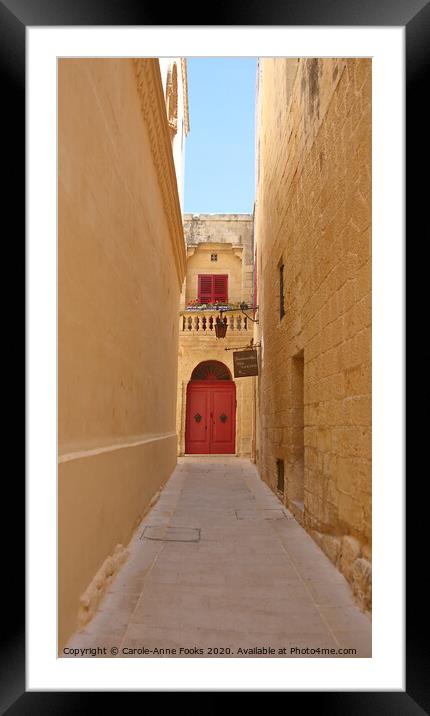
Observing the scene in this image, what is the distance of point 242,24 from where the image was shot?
7.20 feet

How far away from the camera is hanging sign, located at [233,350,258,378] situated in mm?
12758

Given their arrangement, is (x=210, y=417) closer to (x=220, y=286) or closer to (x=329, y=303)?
(x=220, y=286)

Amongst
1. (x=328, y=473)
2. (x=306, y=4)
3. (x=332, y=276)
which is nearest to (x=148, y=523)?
(x=328, y=473)

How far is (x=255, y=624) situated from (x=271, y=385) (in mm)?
6778

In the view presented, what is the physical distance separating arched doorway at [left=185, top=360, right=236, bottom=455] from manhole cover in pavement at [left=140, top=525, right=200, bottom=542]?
11.5 metres

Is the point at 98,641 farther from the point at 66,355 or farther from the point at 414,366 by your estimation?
the point at 414,366

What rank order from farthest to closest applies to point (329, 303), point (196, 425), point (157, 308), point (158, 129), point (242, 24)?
point (196, 425) → point (157, 308) → point (158, 129) → point (329, 303) → point (242, 24)

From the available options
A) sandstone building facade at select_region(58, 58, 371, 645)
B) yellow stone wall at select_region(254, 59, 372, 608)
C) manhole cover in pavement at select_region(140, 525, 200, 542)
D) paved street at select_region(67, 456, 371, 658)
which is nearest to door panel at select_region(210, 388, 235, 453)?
sandstone building facade at select_region(58, 58, 371, 645)

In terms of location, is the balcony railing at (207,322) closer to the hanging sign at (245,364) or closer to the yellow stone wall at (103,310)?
the hanging sign at (245,364)

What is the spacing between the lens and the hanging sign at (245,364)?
41.9 feet

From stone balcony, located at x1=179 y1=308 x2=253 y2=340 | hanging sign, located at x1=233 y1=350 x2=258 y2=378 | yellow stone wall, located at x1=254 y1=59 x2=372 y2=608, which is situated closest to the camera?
yellow stone wall, located at x1=254 y1=59 x2=372 y2=608

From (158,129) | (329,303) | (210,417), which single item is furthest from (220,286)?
(329,303)

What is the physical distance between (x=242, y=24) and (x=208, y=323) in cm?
1517

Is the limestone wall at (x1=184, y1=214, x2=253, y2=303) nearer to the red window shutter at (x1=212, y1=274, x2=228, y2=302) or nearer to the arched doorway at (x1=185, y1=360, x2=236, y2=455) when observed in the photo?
the red window shutter at (x1=212, y1=274, x2=228, y2=302)
